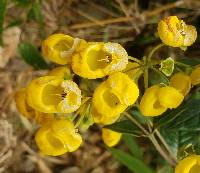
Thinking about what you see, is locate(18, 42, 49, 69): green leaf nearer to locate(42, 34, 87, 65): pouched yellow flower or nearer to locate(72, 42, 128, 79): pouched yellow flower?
locate(42, 34, 87, 65): pouched yellow flower

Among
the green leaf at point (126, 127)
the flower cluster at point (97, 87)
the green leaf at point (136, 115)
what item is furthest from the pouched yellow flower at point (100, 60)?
the green leaf at point (136, 115)

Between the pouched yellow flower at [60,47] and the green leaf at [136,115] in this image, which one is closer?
the pouched yellow flower at [60,47]

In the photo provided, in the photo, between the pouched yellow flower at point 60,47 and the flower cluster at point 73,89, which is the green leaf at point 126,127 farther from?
the pouched yellow flower at point 60,47

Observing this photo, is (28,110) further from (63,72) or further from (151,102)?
(151,102)

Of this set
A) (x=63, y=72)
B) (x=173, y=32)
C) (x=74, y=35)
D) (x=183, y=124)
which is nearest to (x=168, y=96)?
(x=173, y=32)

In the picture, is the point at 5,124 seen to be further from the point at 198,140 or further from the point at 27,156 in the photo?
the point at 198,140

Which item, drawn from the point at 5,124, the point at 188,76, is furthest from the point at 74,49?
the point at 5,124

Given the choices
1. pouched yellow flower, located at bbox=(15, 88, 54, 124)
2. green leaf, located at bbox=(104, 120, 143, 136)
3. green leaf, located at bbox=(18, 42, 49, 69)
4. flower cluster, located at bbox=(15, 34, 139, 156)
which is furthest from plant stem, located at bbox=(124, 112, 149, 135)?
green leaf, located at bbox=(18, 42, 49, 69)

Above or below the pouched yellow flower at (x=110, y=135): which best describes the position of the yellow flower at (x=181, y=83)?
above
